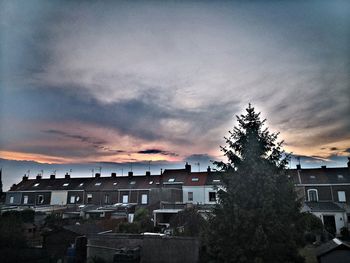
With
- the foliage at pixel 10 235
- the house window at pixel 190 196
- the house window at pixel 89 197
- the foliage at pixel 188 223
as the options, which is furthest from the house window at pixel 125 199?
the foliage at pixel 10 235

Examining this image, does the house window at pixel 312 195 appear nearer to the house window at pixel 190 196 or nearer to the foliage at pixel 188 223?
the house window at pixel 190 196

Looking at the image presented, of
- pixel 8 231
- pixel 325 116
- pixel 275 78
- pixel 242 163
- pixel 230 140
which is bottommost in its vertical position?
pixel 8 231

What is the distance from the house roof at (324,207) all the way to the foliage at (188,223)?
1365 centimetres

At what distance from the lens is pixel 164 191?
30.9 meters

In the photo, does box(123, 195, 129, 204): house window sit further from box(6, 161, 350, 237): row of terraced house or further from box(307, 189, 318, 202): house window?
box(307, 189, 318, 202): house window

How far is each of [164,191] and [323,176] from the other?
18.5 metres

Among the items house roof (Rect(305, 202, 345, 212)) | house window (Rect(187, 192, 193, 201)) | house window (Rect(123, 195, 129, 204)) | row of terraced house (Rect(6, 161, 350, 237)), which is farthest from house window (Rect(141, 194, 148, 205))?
house roof (Rect(305, 202, 345, 212))

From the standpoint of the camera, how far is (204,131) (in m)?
15.3

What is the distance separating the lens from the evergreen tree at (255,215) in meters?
7.87

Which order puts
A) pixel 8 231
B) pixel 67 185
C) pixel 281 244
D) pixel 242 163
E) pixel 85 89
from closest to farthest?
pixel 281 244 → pixel 242 163 → pixel 85 89 → pixel 8 231 → pixel 67 185

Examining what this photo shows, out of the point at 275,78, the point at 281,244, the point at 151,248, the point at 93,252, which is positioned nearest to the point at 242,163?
the point at 281,244

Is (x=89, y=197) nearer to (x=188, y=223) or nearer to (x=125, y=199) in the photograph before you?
(x=125, y=199)

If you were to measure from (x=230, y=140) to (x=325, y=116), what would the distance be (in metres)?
3.88

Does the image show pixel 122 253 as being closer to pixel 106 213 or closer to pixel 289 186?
pixel 289 186
